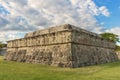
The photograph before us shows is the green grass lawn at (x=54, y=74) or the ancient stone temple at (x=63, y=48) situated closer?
the green grass lawn at (x=54, y=74)

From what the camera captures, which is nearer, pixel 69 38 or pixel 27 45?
pixel 69 38

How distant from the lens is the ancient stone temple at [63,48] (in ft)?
45.6

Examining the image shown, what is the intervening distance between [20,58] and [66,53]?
877cm

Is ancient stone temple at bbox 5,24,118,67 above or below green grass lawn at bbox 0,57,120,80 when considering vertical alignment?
above

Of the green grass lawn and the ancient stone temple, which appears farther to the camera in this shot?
the ancient stone temple

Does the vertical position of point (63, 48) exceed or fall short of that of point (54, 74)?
it exceeds it

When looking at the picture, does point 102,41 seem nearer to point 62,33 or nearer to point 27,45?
point 62,33

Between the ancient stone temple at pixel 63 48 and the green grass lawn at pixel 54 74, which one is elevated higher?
the ancient stone temple at pixel 63 48

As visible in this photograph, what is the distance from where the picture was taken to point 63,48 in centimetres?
1434

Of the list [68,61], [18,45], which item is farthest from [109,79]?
[18,45]

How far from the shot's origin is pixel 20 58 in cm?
2006

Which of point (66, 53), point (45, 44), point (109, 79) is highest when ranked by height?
point (45, 44)

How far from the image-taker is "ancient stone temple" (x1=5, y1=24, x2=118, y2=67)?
13.9 meters

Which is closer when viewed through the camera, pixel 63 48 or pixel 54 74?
pixel 54 74
